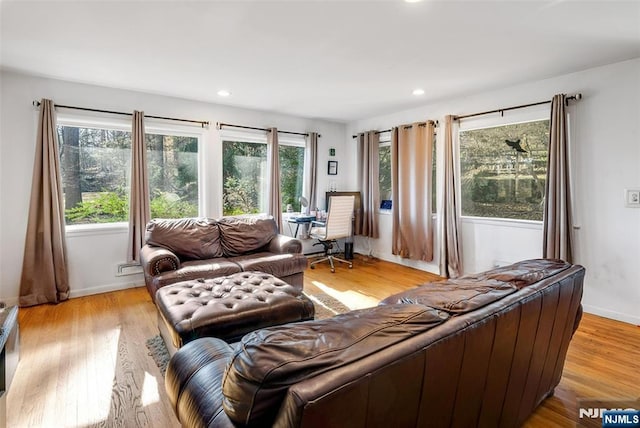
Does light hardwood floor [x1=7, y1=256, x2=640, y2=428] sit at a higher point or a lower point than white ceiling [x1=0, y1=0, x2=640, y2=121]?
lower

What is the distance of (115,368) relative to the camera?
2.23 meters

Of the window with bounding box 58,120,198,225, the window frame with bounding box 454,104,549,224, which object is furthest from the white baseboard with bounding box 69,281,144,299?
the window frame with bounding box 454,104,549,224

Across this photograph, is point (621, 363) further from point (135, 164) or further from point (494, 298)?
point (135, 164)

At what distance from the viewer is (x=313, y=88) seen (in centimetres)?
379

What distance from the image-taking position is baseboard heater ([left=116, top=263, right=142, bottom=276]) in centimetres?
386

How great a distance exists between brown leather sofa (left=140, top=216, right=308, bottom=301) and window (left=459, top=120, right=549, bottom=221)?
2386mm

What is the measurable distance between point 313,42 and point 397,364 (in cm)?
244

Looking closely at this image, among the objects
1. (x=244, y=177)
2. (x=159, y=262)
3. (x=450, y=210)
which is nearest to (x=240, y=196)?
(x=244, y=177)

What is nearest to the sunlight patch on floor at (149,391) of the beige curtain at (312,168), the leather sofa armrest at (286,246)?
the leather sofa armrest at (286,246)

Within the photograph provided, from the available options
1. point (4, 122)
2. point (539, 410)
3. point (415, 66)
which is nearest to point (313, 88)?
point (415, 66)

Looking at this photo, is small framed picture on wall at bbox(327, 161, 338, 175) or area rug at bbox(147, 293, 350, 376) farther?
small framed picture on wall at bbox(327, 161, 338, 175)

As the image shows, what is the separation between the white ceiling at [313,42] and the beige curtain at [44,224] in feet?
2.06

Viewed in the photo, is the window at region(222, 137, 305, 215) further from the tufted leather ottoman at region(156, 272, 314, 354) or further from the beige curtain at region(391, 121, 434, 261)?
the tufted leather ottoman at region(156, 272, 314, 354)

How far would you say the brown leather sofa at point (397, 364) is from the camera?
0.75 metres
